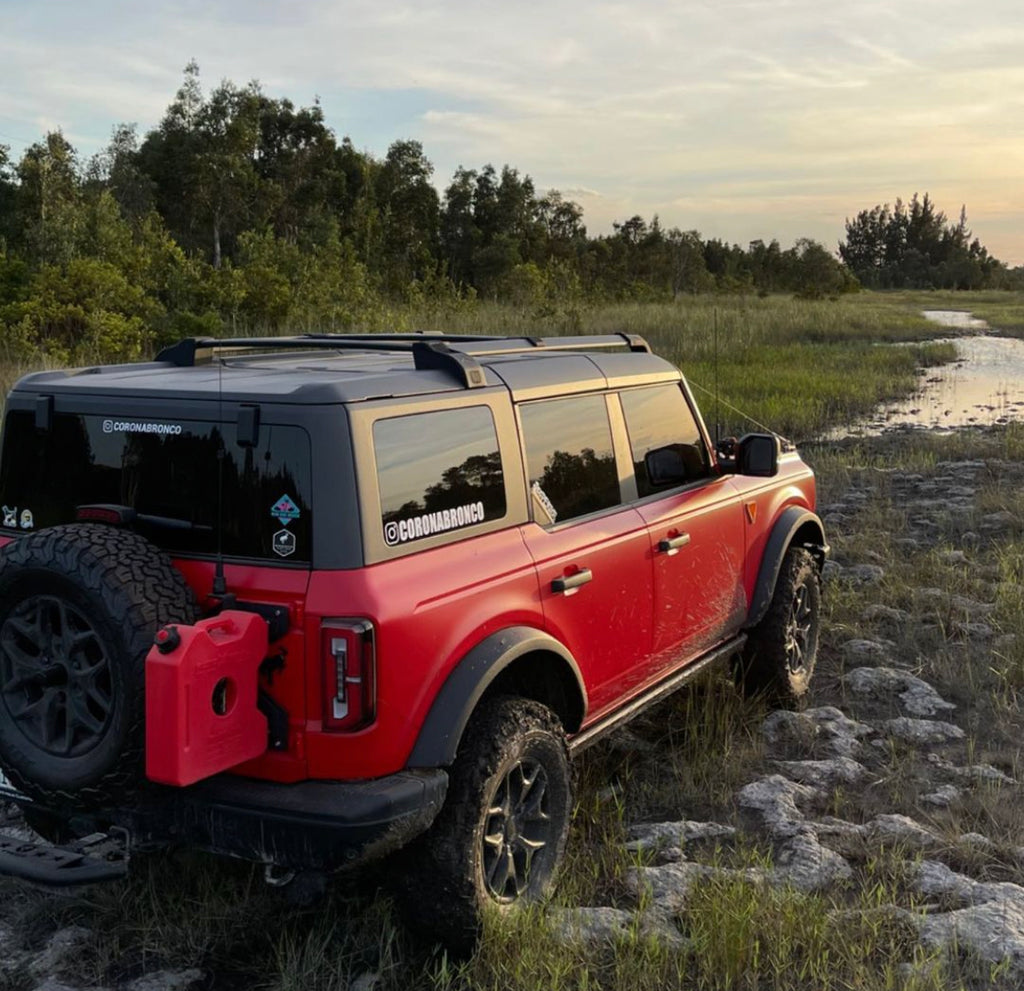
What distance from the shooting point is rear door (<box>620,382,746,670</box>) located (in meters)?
4.40

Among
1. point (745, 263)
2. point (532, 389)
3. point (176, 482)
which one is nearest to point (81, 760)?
point (176, 482)

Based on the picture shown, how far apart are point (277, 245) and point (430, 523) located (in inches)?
884

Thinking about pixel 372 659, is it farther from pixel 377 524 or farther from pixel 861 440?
pixel 861 440

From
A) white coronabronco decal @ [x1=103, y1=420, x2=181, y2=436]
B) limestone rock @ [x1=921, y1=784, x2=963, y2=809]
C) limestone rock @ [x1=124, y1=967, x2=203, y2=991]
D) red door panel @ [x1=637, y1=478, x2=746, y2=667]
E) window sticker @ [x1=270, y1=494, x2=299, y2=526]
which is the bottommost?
limestone rock @ [x1=124, y1=967, x2=203, y2=991]

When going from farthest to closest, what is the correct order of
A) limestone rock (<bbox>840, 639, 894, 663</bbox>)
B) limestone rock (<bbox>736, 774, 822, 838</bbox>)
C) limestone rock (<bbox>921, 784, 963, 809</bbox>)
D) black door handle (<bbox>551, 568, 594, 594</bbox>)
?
limestone rock (<bbox>840, 639, 894, 663</bbox>), limestone rock (<bbox>921, 784, 963, 809</bbox>), limestone rock (<bbox>736, 774, 822, 838</bbox>), black door handle (<bbox>551, 568, 594, 594</bbox>)

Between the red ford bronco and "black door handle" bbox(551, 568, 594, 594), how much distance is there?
1 cm

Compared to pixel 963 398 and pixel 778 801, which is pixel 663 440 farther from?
pixel 963 398

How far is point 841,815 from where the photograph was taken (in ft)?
14.5

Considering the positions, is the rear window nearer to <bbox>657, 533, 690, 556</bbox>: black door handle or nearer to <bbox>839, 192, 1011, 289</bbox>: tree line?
<bbox>657, 533, 690, 556</bbox>: black door handle

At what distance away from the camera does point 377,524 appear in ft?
9.90

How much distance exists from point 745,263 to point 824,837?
65346 mm

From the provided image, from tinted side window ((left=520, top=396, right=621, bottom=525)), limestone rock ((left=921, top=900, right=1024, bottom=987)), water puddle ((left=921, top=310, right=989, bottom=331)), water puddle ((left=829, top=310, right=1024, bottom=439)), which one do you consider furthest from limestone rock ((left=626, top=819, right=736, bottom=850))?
water puddle ((left=921, top=310, right=989, bottom=331))

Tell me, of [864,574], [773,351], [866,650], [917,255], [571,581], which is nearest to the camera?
[571,581]

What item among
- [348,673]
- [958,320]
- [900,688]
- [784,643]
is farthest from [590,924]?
[958,320]
